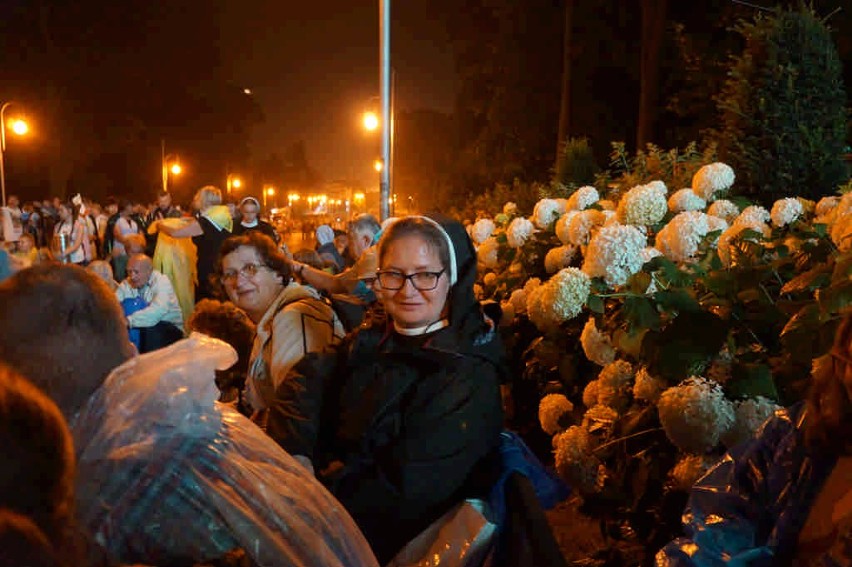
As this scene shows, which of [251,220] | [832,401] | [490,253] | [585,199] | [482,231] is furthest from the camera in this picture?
[251,220]

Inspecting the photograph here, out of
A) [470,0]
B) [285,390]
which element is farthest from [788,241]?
[470,0]

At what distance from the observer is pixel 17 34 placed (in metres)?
35.8

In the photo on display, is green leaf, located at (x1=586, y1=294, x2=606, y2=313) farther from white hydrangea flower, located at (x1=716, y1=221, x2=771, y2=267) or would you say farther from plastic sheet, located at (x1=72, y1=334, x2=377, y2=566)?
plastic sheet, located at (x1=72, y1=334, x2=377, y2=566)

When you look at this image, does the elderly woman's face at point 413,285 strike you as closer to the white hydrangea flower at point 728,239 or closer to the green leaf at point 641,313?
the green leaf at point 641,313

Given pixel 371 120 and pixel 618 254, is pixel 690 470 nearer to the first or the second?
pixel 618 254

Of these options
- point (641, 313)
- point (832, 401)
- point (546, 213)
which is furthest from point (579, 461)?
point (546, 213)

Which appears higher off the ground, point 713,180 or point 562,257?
point 713,180

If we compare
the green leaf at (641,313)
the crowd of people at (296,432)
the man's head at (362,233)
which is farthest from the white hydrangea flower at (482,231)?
the green leaf at (641,313)

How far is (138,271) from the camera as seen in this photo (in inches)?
243

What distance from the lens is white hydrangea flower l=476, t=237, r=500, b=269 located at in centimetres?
591

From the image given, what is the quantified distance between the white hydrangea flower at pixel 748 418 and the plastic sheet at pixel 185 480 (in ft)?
5.05

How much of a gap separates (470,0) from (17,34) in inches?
912

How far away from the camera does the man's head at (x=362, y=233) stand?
6.06m

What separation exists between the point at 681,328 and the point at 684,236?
66 centimetres
